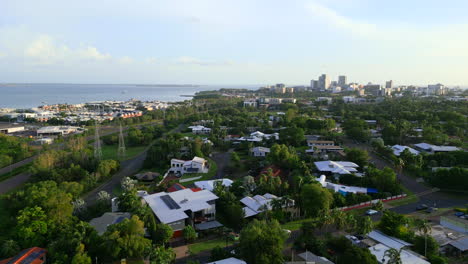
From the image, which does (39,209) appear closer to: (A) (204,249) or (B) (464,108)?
(A) (204,249)

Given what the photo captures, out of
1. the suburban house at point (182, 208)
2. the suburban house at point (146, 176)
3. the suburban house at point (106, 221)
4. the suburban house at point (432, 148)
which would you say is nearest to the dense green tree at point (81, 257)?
the suburban house at point (106, 221)

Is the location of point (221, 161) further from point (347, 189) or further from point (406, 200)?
point (406, 200)

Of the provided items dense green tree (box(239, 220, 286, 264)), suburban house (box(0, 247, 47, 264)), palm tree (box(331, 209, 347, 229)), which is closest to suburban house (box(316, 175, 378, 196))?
palm tree (box(331, 209, 347, 229))

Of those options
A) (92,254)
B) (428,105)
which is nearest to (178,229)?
(92,254)

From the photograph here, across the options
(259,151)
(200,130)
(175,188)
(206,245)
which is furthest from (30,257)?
(200,130)

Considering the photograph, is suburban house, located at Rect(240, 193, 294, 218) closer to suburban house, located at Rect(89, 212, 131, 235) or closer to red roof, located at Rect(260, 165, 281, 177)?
red roof, located at Rect(260, 165, 281, 177)

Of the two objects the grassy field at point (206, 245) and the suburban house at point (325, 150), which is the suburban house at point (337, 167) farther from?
the grassy field at point (206, 245)
